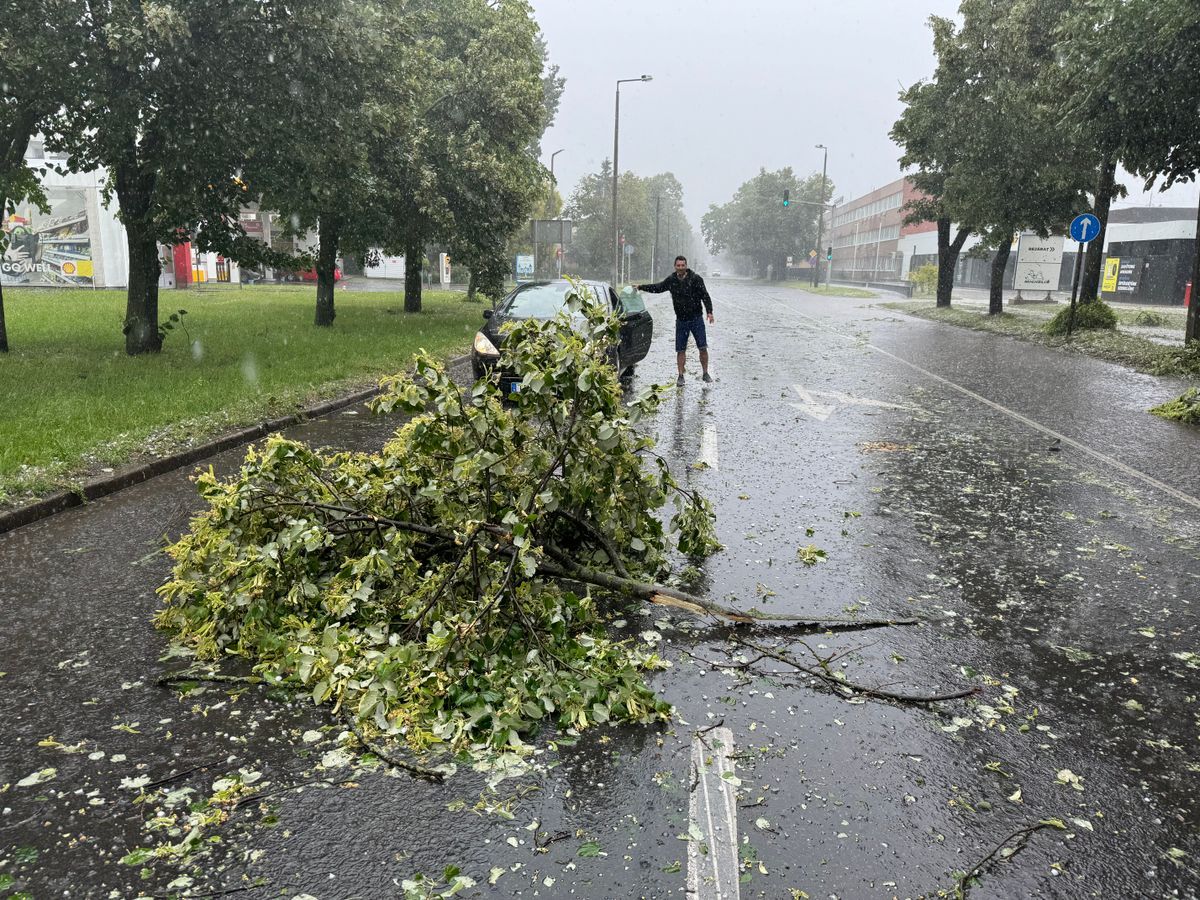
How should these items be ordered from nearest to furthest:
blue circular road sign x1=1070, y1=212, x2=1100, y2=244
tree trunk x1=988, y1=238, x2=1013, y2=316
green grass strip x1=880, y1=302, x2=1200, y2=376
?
green grass strip x1=880, y1=302, x2=1200, y2=376
blue circular road sign x1=1070, y1=212, x2=1100, y2=244
tree trunk x1=988, y1=238, x2=1013, y2=316

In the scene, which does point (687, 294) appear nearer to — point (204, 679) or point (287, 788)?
point (204, 679)

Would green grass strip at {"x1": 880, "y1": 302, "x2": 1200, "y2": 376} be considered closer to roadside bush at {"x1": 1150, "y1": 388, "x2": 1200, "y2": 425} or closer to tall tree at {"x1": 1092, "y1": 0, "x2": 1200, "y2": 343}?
tall tree at {"x1": 1092, "y1": 0, "x2": 1200, "y2": 343}

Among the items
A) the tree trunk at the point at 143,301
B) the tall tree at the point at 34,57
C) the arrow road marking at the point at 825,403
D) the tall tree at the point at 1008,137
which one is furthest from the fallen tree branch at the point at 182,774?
the tall tree at the point at 1008,137

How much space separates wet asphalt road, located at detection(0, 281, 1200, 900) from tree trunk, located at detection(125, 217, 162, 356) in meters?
8.76

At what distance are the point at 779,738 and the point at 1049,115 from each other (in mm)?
22642

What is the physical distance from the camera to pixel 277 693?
3.81 m

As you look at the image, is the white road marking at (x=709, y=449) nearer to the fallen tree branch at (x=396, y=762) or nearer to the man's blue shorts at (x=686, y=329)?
the man's blue shorts at (x=686, y=329)

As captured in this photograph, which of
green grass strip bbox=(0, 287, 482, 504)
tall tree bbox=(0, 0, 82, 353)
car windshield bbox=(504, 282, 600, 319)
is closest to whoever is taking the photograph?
green grass strip bbox=(0, 287, 482, 504)

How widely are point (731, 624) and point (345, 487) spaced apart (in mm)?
2334

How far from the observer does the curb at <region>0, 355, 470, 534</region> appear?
633cm

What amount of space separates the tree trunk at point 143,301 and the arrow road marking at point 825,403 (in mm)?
10776

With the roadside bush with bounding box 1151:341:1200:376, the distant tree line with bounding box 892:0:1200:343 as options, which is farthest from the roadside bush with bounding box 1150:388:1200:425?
the distant tree line with bounding box 892:0:1200:343

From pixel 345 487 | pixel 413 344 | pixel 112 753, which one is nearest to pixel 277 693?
pixel 112 753

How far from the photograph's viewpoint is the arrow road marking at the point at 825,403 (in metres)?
11.6
